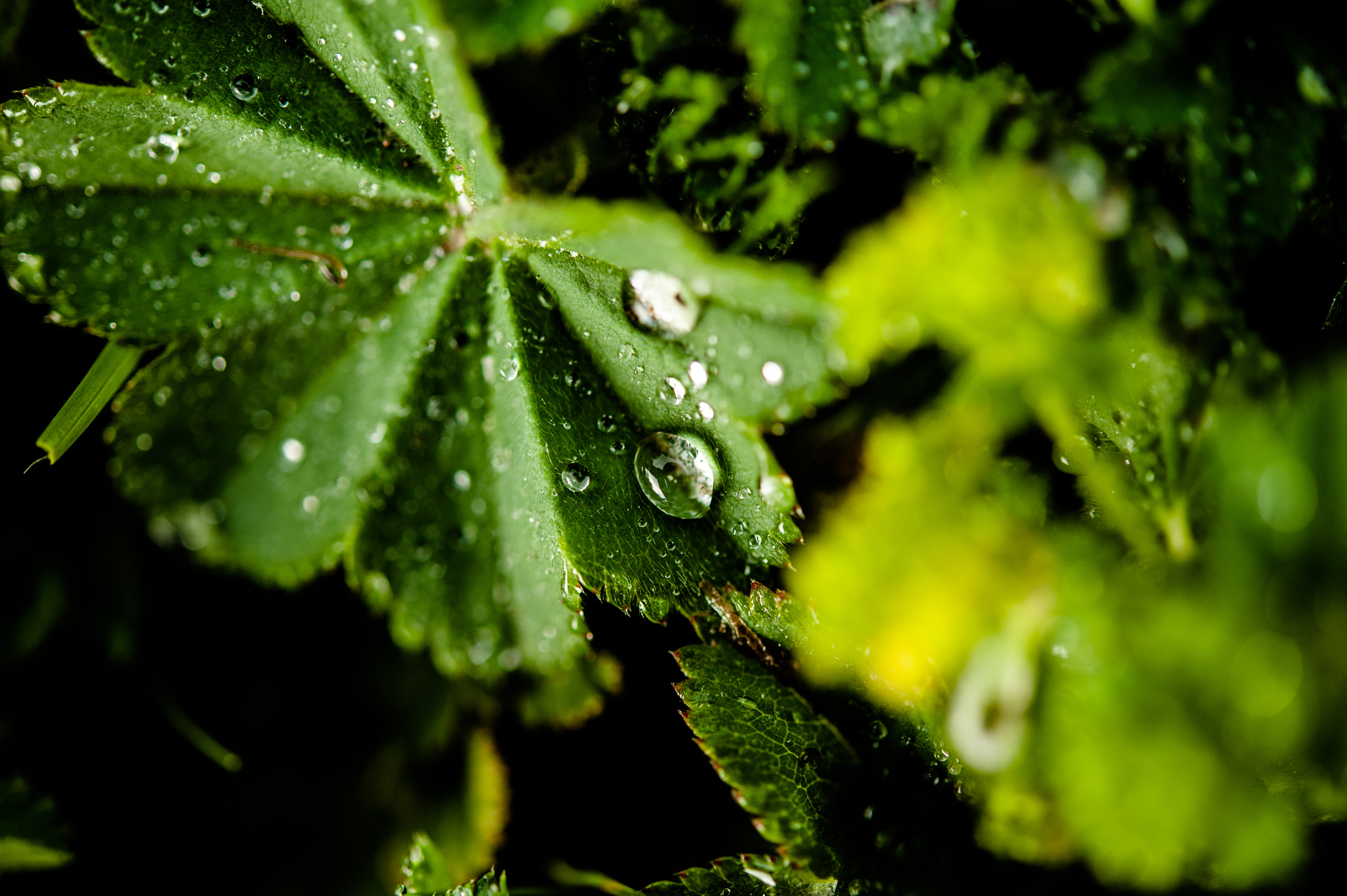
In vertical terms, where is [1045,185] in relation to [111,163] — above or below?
below

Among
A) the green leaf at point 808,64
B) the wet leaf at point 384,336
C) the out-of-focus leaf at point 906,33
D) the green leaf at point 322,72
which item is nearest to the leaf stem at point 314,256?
the wet leaf at point 384,336

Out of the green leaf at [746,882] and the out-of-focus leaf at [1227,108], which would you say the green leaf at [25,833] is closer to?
the green leaf at [746,882]

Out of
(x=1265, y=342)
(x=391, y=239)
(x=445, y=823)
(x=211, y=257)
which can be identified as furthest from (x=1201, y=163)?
(x=445, y=823)

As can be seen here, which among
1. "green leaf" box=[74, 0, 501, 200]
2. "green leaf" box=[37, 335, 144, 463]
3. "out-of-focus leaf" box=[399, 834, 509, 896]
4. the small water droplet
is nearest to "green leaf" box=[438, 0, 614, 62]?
"green leaf" box=[74, 0, 501, 200]

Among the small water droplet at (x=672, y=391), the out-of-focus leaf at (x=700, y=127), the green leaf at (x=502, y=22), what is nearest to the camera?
the green leaf at (x=502, y=22)

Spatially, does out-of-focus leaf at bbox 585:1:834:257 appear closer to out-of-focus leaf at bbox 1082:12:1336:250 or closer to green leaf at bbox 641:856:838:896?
out-of-focus leaf at bbox 1082:12:1336:250

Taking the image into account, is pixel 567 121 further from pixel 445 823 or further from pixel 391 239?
pixel 445 823
